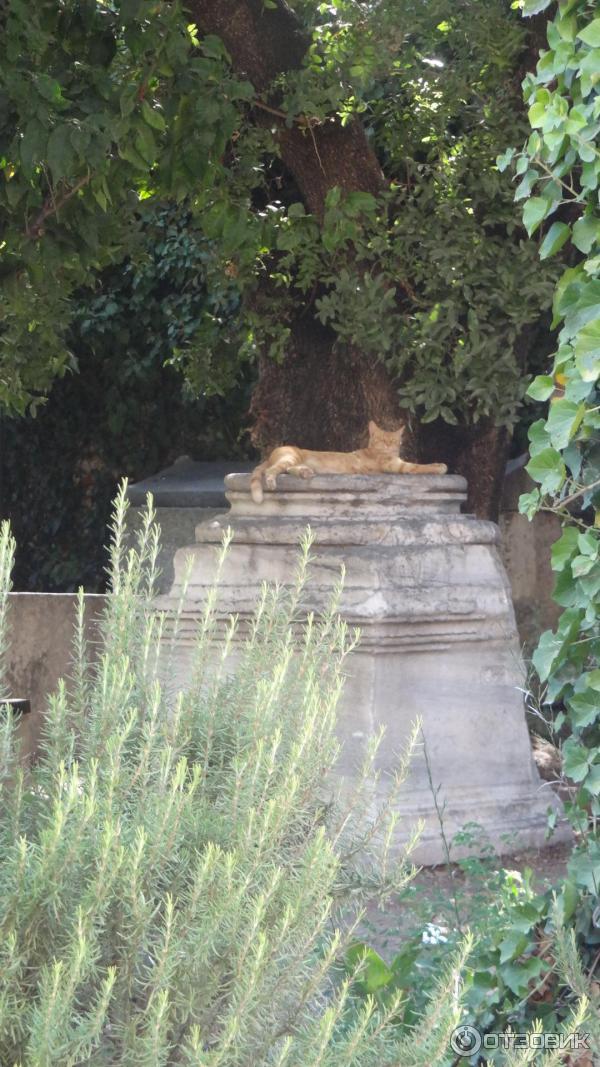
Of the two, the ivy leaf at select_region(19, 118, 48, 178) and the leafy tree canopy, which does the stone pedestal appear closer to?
the leafy tree canopy

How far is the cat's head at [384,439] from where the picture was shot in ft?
18.3

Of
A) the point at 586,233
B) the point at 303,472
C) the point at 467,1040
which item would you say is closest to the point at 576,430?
the point at 586,233

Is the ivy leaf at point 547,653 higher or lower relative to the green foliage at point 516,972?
higher

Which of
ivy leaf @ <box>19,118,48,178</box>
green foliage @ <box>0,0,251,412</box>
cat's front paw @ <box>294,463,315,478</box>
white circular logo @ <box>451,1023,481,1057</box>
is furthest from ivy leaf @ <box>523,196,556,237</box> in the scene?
cat's front paw @ <box>294,463,315,478</box>

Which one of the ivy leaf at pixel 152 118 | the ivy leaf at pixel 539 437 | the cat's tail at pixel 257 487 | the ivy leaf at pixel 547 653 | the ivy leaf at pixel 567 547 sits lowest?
the ivy leaf at pixel 547 653

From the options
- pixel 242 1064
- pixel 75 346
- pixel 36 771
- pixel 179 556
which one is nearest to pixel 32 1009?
pixel 242 1064

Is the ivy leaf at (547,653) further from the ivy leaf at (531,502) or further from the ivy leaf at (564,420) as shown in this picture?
the ivy leaf at (564,420)

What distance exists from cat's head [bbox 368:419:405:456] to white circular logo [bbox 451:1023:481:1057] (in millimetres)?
3116

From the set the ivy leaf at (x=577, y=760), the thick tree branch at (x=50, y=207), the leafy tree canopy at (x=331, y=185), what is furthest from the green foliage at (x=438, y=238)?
the ivy leaf at (x=577, y=760)

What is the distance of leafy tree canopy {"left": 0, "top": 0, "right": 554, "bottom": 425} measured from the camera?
16.4ft

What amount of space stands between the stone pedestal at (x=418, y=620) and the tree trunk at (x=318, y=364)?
0.82 meters

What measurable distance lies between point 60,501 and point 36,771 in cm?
904

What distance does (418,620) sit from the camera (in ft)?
16.1

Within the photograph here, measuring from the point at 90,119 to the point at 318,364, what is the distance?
212 centimetres
